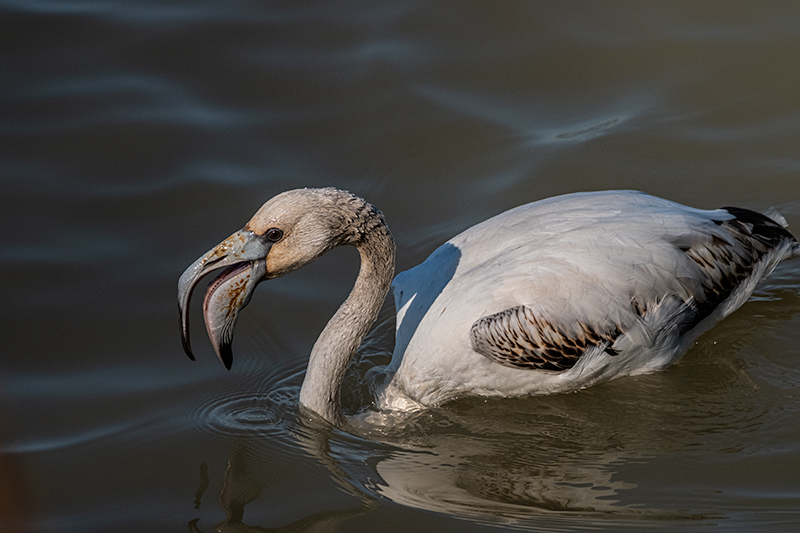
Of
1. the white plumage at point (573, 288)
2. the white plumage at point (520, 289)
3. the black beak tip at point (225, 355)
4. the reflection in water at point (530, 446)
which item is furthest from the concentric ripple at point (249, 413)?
the white plumage at point (573, 288)

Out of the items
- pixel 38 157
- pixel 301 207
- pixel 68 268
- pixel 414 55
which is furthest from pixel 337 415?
pixel 414 55

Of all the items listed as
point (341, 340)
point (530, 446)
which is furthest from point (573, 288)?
point (341, 340)

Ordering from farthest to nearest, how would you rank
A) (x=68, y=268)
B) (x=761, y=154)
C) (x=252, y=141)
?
(x=252, y=141), (x=761, y=154), (x=68, y=268)

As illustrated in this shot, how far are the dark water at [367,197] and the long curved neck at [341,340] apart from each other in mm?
176

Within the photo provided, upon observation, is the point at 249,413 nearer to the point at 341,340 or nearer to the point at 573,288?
the point at 341,340

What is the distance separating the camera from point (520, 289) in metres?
5.13

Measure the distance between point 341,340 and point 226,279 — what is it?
2.69 feet

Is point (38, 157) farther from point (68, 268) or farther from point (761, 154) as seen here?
point (761, 154)

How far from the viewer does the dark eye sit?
4746mm

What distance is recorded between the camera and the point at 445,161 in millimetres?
7953

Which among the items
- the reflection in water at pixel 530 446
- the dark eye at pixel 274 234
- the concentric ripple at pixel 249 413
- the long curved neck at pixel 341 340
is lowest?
the reflection in water at pixel 530 446

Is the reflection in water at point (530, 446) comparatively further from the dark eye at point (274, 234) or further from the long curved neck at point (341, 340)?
the dark eye at point (274, 234)

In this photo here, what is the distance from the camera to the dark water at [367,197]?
4676mm

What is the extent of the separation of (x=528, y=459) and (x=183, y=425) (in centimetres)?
208
